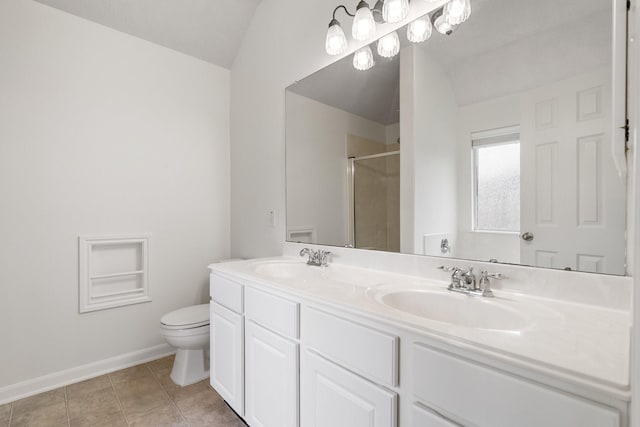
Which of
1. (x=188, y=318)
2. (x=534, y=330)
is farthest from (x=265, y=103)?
(x=534, y=330)

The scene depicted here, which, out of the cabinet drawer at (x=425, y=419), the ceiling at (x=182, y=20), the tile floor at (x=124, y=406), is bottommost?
the tile floor at (x=124, y=406)

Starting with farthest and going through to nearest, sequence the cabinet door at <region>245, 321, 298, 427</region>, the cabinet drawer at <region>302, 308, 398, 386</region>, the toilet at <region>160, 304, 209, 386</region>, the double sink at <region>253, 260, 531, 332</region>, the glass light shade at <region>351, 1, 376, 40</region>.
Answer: the toilet at <region>160, 304, 209, 386</region> < the glass light shade at <region>351, 1, 376, 40</region> < the cabinet door at <region>245, 321, 298, 427</region> < the double sink at <region>253, 260, 531, 332</region> < the cabinet drawer at <region>302, 308, 398, 386</region>

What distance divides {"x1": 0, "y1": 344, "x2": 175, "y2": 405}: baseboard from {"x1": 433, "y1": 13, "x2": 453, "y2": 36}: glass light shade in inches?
110

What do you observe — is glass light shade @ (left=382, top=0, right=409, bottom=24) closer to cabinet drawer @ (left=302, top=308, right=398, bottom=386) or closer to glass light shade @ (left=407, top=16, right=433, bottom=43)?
glass light shade @ (left=407, top=16, right=433, bottom=43)

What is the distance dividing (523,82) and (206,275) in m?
2.55

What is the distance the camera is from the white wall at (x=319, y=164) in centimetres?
181

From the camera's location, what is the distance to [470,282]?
1.12 metres

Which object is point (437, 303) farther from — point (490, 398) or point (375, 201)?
point (375, 201)

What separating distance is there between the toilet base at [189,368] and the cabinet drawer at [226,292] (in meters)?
0.58

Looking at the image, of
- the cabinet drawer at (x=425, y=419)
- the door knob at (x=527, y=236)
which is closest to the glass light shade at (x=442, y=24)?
the door knob at (x=527, y=236)

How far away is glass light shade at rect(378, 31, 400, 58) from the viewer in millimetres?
1491

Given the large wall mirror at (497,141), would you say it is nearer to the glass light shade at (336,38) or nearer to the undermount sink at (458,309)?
the glass light shade at (336,38)

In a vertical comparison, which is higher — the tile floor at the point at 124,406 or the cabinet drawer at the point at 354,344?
the cabinet drawer at the point at 354,344

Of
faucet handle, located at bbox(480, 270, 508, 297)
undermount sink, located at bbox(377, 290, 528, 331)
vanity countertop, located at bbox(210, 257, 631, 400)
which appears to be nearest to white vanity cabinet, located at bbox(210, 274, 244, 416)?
vanity countertop, located at bbox(210, 257, 631, 400)
